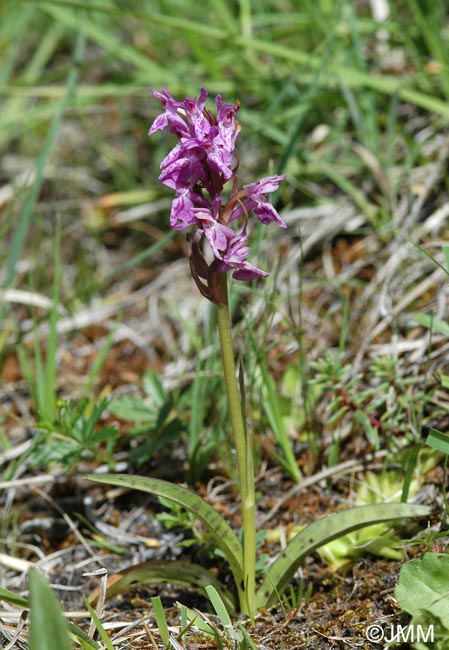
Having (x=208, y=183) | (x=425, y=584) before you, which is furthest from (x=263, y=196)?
(x=425, y=584)

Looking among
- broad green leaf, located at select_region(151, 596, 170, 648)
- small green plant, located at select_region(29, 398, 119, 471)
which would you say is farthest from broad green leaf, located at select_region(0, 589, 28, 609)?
small green plant, located at select_region(29, 398, 119, 471)

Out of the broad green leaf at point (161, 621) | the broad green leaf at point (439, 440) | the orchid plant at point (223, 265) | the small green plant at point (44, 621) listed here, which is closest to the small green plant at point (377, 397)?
the broad green leaf at point (439, 440)

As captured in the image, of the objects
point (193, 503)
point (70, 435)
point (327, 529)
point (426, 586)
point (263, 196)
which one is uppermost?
point (263, 196)

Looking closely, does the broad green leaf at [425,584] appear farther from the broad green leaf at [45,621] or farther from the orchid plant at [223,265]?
the broad green leaf at [45,621]

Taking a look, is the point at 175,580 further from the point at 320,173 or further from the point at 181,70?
the point at 181,70

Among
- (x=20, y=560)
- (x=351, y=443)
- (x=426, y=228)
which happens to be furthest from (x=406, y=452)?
(x=20, y=560)

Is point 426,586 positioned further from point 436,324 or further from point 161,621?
point 436,324

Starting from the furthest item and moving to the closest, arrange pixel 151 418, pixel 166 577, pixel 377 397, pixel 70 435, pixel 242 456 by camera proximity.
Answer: pixel 151 418, pixel 377 397, pixel 70 435, pixel 166 577, pixel 242 456
